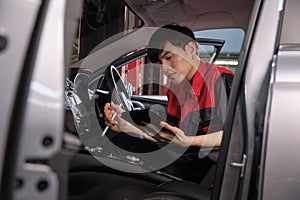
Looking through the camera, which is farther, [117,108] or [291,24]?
[117,108]

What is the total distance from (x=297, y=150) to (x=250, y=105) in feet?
0.56

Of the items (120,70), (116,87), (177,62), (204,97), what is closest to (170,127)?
(204,97)

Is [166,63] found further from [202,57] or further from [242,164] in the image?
[242,164]

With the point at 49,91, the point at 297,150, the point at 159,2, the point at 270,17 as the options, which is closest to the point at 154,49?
the point at 159,2

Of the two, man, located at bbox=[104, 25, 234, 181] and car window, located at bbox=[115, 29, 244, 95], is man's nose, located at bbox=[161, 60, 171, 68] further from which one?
car window, located at bbox=[115, 29, 244, 95]

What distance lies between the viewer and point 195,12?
2.17 m

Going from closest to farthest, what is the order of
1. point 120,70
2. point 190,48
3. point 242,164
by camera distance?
point 242,164 < point 190,48 < point 120,70

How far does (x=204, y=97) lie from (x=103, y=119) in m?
0.56

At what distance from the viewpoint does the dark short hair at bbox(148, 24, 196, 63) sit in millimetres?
2019

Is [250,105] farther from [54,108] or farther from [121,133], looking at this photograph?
[121,133]

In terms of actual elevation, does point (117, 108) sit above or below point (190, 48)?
below

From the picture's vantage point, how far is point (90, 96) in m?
2.15

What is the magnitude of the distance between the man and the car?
0.28 feet

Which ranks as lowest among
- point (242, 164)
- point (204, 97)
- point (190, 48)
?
point (242, 164)
